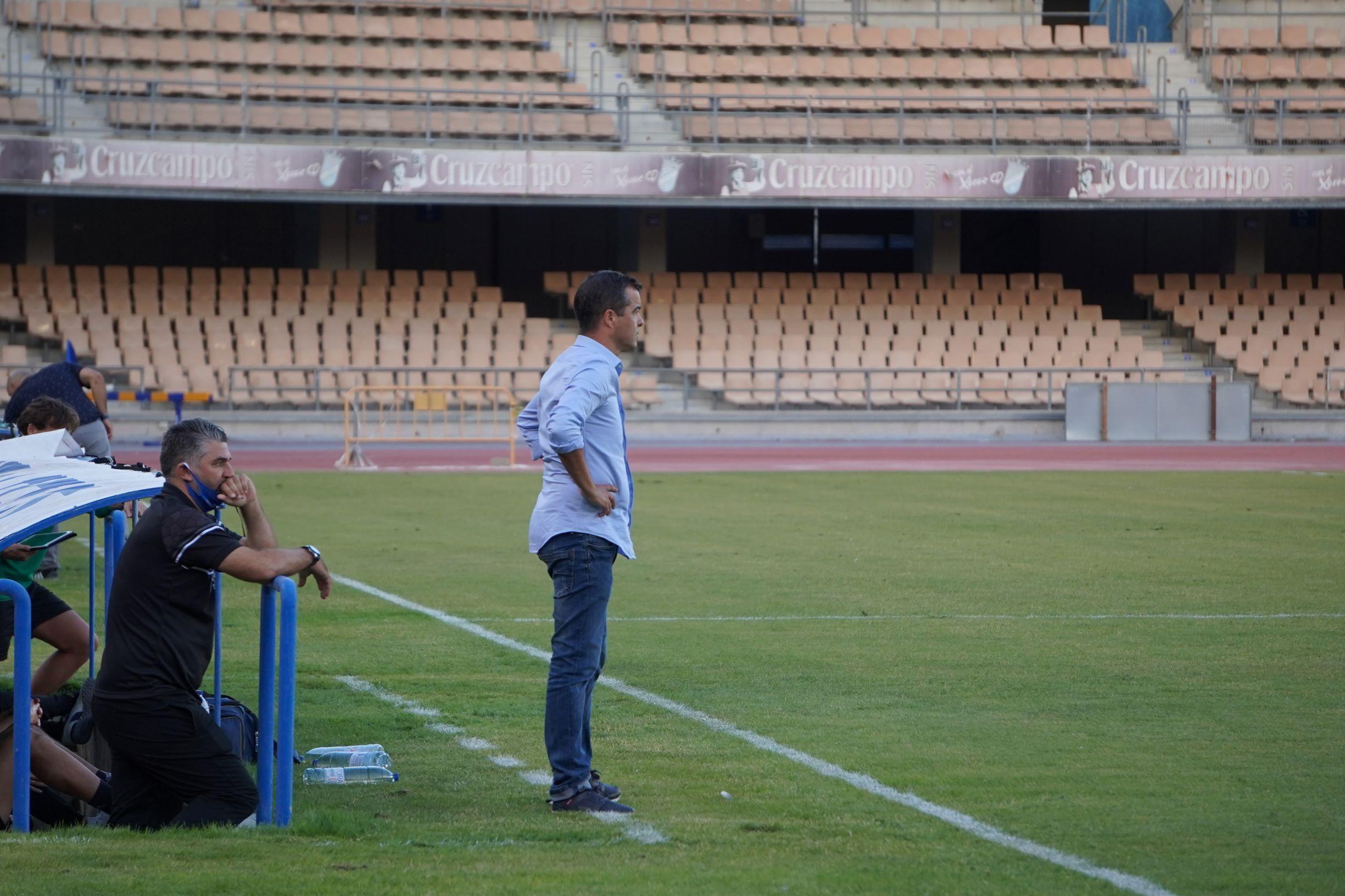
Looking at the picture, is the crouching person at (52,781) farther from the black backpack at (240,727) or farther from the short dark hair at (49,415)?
the short dark hair at (49,415)

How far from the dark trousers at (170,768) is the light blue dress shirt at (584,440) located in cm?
139

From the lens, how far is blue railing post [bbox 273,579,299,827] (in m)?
5.72

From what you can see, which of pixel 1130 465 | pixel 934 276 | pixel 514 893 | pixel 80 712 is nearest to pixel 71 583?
pixel 80 712

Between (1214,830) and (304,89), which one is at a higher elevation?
(304,89)

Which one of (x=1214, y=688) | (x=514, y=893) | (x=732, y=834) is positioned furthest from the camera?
(x=1214, y=688)

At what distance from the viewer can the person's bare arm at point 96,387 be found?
→ 42.1 feet

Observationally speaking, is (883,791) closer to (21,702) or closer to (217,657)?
(217,657)

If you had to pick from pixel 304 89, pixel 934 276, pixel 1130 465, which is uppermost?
pixel 304 89

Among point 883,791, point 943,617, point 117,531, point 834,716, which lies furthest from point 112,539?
point 943,617

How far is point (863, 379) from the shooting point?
34031 mm

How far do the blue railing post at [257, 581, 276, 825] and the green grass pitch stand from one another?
0.24 m

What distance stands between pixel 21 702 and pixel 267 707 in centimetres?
88

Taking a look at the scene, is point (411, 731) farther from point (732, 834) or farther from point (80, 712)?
point (732, 834)

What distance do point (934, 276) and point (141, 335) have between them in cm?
1831
